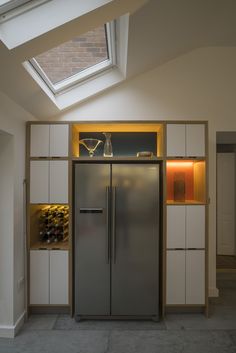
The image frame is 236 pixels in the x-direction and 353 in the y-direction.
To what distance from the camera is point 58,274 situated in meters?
2.98

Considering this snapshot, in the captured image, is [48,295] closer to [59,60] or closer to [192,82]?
[59,60]

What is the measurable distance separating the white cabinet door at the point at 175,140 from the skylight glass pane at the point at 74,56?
1.09 m

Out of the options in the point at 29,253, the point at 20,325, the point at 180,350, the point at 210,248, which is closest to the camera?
the point at 180,350

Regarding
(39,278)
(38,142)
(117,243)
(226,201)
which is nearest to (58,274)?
(39,278)

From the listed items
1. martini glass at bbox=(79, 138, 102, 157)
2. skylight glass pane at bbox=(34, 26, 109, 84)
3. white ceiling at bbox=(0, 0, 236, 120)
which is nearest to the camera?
white ceiling at bbox=(0, 0, 236, 120)

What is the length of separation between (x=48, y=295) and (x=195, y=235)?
71.7 inches

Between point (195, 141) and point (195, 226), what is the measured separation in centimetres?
98

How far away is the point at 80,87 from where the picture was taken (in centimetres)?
315

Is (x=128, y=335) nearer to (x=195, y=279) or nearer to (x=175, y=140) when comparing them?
(x=195, y=279)

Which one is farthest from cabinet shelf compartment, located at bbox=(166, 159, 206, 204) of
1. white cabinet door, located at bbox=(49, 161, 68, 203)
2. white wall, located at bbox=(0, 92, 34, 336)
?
white wall, located at bbox=(0, 92, 34, 336)

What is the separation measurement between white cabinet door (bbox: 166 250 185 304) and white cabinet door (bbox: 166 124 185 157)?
3.74ft

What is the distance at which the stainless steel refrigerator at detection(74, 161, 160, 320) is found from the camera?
292cm

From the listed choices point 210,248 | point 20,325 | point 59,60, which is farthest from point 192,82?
point 20,325

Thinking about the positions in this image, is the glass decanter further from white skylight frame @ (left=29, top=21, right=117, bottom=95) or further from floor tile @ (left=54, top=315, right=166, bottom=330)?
floor tile @ (left=54, top=315, right=166, bottom=330)
